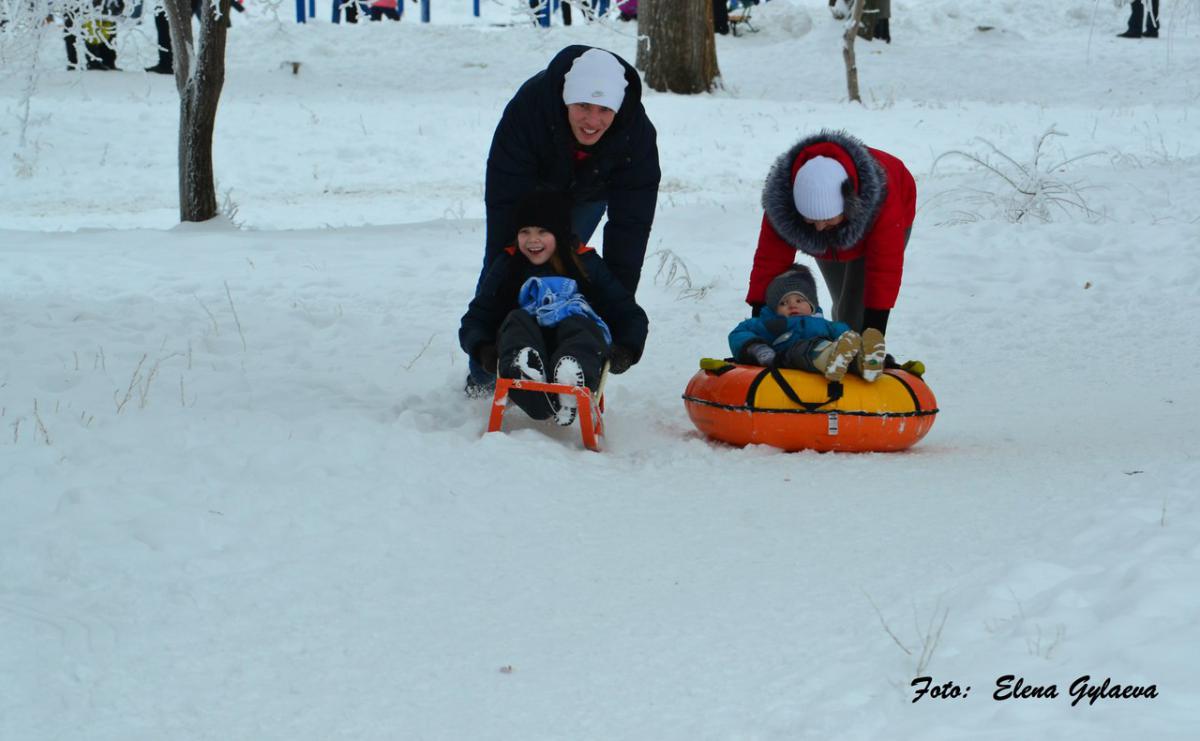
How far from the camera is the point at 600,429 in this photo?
197 inches

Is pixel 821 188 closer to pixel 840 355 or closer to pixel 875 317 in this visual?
pixel 875 317

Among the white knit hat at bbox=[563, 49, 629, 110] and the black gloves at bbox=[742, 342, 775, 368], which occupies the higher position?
the white knit hat at bbox=[563, 49, 629, 110]

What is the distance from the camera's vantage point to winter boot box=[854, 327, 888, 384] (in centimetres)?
486

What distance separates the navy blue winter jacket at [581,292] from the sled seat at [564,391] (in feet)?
1.16

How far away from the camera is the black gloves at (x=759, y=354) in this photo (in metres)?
5.16

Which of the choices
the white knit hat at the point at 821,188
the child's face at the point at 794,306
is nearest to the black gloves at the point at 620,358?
the child's face at the point at 794,306

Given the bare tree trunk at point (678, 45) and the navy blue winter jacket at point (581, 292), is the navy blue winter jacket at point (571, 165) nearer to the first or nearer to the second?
the navy blue winter jacket at point (581, 292)

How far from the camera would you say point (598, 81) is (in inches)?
187

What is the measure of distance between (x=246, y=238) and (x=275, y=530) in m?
6.17

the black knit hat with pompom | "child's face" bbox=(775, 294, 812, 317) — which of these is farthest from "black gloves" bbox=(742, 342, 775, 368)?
the black knit hat with pompom

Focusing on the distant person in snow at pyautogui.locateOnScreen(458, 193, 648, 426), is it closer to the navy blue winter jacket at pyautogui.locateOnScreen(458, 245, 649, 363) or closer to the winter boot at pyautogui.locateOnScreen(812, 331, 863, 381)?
the navy blue winter jacket at pyautogui.locateOnScreen(458, 245, 649, 363)

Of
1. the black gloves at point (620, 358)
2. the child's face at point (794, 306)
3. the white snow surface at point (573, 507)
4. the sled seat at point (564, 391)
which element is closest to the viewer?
the white snow surface at point (573, 507)

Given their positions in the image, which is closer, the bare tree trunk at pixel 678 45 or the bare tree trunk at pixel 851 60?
the bare tree trunk at pixel 678 45

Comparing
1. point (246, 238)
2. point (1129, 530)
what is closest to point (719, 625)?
point (1129, 530)
